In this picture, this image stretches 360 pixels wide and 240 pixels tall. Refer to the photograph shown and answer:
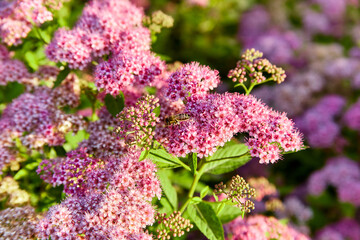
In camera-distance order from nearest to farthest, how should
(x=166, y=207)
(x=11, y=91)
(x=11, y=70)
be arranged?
(x=166, y=207)
(x=11, y=70)
(x=11, y=91)

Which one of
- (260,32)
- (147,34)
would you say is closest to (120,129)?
(147,34)

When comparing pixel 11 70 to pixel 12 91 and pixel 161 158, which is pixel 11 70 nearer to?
pixel 12 91

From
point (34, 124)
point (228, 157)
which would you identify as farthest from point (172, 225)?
point (34, 124)

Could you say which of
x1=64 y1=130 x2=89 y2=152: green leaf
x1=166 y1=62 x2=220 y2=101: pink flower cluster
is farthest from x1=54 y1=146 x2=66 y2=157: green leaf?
x1=166 y1=62 x2=220 y2=101: pink flower cluster

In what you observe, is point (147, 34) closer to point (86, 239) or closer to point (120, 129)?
point (120, 129)

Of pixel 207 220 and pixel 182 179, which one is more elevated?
pixel 182 179

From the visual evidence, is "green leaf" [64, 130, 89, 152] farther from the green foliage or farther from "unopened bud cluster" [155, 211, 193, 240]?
"unopened bud cluster" [155, 211, 193, 240]
